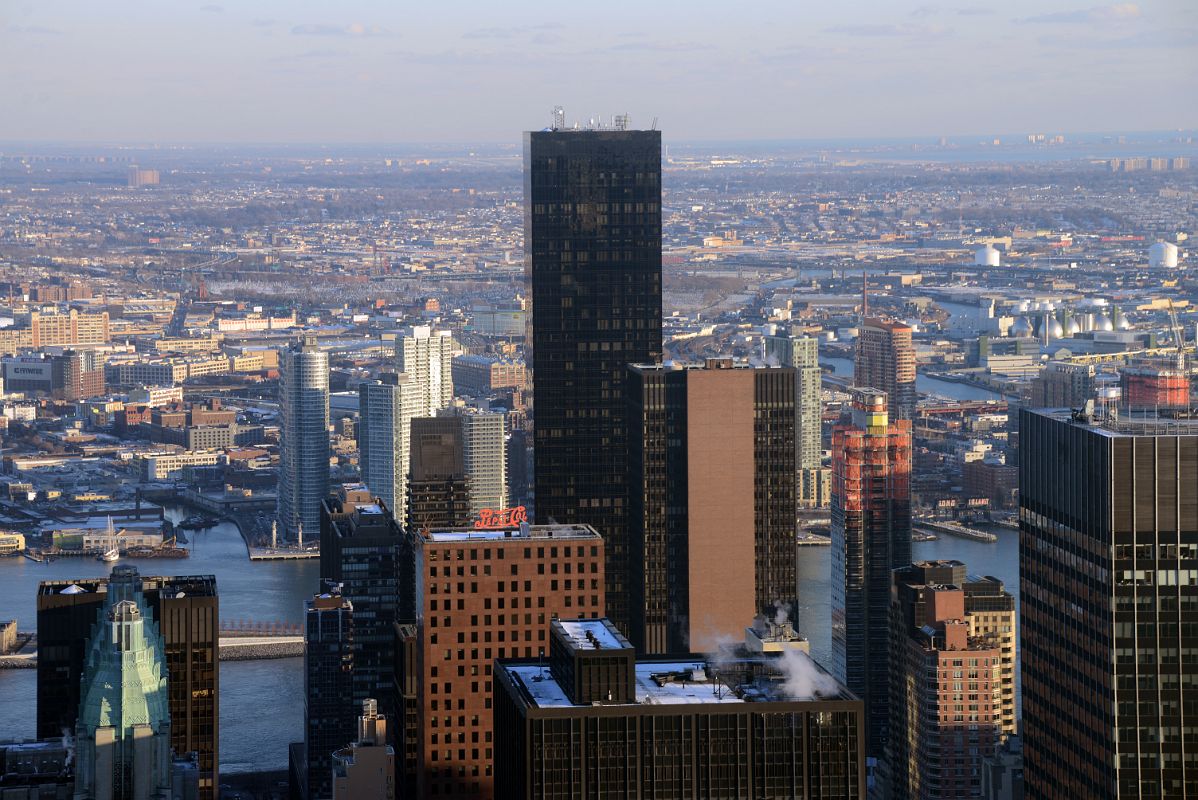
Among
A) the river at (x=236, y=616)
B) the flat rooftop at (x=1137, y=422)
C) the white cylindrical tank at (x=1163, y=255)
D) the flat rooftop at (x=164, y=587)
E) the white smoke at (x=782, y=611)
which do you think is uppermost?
the white cylindrical tank at (x=1163, y=255)

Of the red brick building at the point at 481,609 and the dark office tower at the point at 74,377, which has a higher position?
the red brick building at the point at 481,609

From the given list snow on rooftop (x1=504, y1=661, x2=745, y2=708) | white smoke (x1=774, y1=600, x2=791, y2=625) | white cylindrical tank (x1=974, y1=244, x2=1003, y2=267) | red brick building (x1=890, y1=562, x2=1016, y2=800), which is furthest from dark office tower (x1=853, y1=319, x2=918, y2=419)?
snow on rooftop (x1=504, y1=661, x2=745, y2=708)

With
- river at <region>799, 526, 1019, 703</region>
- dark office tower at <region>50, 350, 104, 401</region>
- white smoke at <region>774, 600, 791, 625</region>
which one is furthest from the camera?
dark office tower at <region>50, 350, 104, 401</region>

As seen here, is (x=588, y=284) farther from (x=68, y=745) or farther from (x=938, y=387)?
(x=938, y=387)

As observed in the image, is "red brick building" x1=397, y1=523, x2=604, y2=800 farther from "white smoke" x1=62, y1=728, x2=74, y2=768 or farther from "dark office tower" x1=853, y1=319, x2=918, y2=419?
"dark office tower" x1=853, y1=319, x2=918, y2=419

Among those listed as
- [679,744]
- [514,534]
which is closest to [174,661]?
[514,534]

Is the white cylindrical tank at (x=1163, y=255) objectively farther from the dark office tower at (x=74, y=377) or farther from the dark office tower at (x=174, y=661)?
the dark office tower at (x=74, y=377)

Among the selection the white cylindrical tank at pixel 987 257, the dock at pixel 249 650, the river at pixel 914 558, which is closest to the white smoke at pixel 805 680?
the river at pixel 914 558
